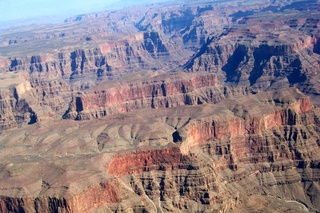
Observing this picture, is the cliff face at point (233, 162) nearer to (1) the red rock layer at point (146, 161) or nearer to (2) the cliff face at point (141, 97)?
(1) the red rock layer at point (146, 161)

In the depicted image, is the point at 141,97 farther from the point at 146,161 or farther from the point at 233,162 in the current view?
the point at 146,161

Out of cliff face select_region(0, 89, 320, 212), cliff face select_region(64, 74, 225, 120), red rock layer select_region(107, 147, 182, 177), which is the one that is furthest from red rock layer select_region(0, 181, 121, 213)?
cliff face select_region(64, 74, 225, 120)

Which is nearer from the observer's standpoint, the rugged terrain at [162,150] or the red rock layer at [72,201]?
the red rock layer at [72,201]

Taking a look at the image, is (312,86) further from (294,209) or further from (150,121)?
(294,209)

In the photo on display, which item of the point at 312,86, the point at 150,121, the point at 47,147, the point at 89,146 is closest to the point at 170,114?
the point at 150,121

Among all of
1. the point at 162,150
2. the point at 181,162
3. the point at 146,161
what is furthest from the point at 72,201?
the point at 181,162

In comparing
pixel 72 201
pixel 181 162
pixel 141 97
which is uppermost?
pixel 72 201

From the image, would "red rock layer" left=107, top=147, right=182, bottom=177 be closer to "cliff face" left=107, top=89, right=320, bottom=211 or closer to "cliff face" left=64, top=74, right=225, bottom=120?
"cliff face" left=107, top=89, right=320, bottom=211

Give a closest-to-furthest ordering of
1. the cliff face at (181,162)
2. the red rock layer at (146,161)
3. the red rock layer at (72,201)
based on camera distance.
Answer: the red rock layer at (72,201)
the cliff face at (181,162)
the red rock layer at (146,161)

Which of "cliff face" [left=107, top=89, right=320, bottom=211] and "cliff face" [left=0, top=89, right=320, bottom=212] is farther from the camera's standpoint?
"cliff face" [left=107, top=89, right=320, bottom=211]

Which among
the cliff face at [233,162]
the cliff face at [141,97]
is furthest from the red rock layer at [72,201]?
the cliff face at [141,97]

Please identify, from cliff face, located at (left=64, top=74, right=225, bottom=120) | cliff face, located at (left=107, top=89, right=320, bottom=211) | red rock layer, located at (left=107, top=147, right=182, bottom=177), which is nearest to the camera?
cliff face, located at (left=107, top=89, right=320, bottom=211)
